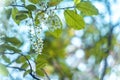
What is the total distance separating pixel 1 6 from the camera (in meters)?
0.87

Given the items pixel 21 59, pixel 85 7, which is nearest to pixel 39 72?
pixel 21 59

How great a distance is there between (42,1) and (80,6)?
0.31 feet

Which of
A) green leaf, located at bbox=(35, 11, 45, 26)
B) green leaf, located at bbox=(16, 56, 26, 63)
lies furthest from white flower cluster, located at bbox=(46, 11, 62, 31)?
green leaf, located at bbox=(16, 56, 26, 63)

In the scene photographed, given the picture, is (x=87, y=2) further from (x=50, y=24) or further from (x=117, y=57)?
(x=117, y=57)

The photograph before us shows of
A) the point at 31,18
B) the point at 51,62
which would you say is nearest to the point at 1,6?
the point at 31,18

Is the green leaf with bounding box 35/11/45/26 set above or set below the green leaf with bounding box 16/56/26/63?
above

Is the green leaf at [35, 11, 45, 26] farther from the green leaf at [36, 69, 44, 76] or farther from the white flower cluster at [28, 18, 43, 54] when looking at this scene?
the green leaf at [36, 69, 44, 76]

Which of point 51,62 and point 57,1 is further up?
point 57,1

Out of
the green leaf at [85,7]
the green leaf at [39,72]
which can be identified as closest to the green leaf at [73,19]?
the green leaf at [85,7]

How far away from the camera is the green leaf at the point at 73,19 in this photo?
3.22 ft

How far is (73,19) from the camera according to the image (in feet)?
3.23

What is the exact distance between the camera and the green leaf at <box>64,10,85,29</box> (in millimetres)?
980

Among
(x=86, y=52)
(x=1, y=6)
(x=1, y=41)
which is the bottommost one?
(x=86, y=52)

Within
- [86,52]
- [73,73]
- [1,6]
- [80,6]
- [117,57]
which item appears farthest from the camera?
[86,52]
